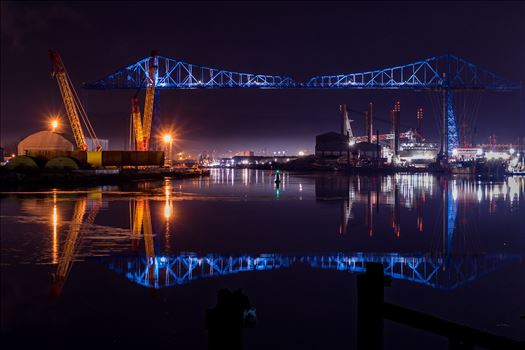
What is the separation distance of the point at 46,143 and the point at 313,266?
70.1 m

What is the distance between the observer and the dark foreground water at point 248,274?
5629mm

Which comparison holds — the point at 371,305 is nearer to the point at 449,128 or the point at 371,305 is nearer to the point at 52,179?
the point at 52,179

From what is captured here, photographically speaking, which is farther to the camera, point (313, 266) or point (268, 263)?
point (268, 263)

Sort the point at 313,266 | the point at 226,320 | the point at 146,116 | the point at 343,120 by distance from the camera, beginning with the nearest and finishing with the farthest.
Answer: the point at 226,320 → the point at 313,266 → the point at 146,116 → the point at 343,120

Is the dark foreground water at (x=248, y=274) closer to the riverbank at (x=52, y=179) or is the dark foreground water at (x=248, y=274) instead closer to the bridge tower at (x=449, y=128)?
the riverbank at (x=52, y=179)

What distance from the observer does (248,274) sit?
8180mm

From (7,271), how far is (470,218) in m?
12.8

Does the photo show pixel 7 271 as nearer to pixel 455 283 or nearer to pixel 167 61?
pixel 455 283

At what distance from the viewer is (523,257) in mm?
9898

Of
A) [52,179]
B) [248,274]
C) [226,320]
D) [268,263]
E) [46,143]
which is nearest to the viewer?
[226,320]

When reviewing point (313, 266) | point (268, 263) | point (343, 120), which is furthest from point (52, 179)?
point (343, 120)

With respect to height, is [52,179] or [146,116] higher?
[146,116]

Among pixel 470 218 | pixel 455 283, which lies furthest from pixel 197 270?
pixel 470 218

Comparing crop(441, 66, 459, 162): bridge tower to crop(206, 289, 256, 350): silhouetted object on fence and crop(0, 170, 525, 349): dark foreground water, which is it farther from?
crop(206, 289, 256, 350): silhouetted object on fence
